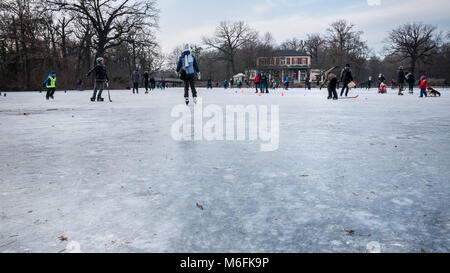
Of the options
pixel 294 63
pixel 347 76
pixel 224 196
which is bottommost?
pixel 224 196

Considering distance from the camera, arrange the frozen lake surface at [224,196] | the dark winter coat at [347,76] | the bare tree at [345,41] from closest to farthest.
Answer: the frozen lake surface at [224,196] < the dark winter coat at [347,76] < the bare tree at [345,41]

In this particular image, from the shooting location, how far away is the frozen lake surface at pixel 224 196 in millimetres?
1778

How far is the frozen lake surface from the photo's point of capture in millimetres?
1778

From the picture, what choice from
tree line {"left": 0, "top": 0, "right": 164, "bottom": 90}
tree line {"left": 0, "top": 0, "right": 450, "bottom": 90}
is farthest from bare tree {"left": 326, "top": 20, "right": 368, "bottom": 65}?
tree line {"left": 0, "top": 0, "right": 164, "bottom": 90}

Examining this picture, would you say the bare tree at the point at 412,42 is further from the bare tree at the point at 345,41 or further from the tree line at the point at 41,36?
the tree line at the point at 41,36

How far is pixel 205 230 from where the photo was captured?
6.25 ft

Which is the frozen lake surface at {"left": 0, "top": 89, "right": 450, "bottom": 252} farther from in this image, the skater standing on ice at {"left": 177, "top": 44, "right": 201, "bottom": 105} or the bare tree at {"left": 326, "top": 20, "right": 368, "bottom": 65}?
the bare tree at {"left": 326, "top": 20, "right": 368, "bottom": 65}

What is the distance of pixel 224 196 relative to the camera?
2.48 m

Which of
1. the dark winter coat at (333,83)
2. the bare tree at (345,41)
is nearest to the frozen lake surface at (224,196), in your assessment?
the dark winter coat at (333,83)

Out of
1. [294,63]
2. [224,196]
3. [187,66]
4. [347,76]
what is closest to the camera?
[224,196]

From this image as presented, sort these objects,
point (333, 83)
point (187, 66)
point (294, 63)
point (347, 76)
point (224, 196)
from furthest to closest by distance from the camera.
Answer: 1. point (294, 63)
2. point (347, 76)
3. point (333, 83)
4. point (187, 66)
5. point (224, 196)

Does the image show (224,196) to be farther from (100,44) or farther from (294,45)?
(294,45)

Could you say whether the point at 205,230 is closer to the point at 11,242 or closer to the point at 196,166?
the point at 11,242

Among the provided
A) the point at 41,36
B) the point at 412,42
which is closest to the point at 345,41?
the point at 412,42
